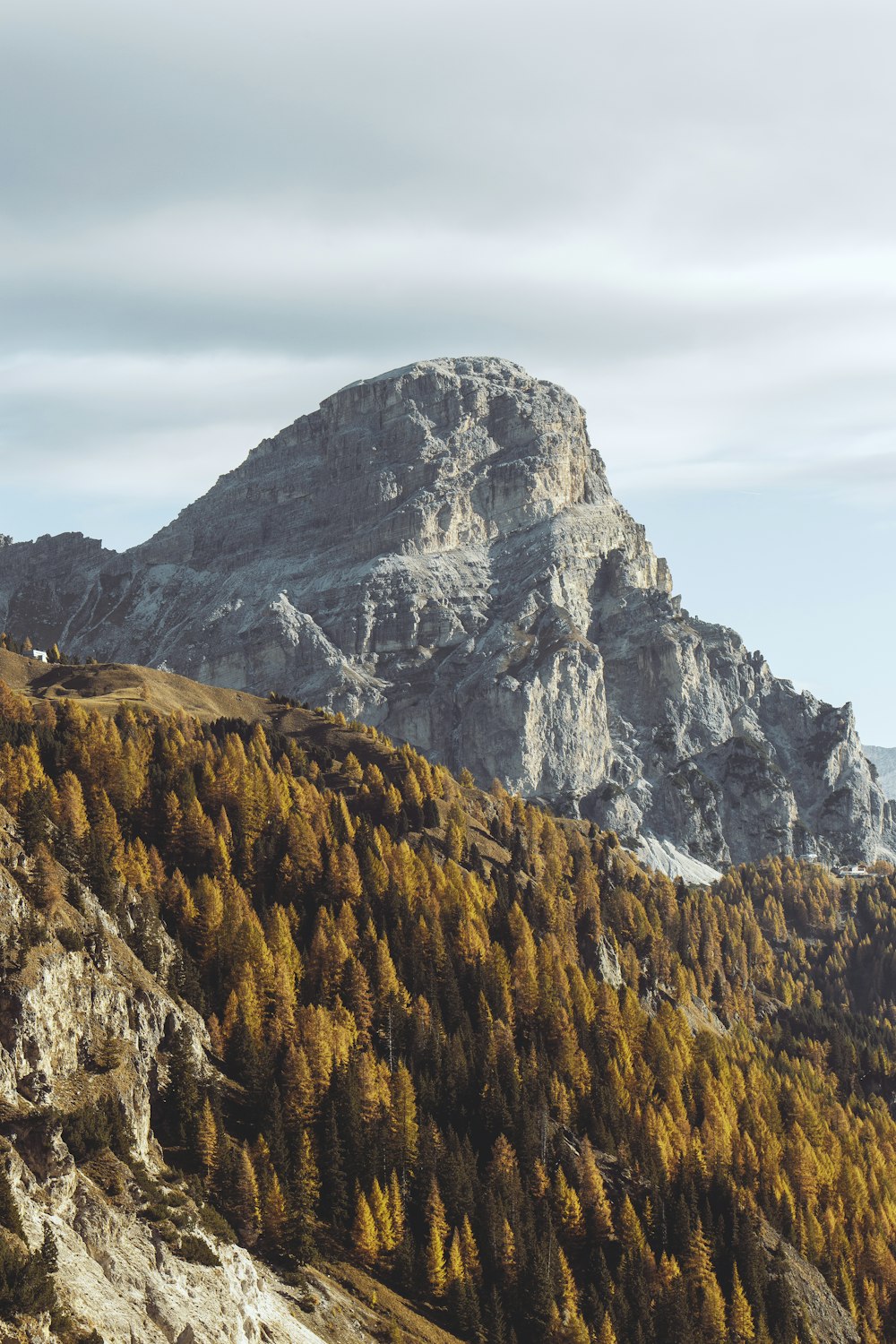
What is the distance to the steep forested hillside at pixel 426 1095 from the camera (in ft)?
396

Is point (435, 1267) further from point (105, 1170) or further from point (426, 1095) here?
point (105, 1170)

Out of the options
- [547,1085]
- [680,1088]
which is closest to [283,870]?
[547,1085]

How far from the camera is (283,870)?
17500 centimetres

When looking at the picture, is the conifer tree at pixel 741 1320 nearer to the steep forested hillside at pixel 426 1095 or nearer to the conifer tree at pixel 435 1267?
the steep forested hillside at pixel 426 1095

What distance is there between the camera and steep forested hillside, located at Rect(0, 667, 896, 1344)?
121 m

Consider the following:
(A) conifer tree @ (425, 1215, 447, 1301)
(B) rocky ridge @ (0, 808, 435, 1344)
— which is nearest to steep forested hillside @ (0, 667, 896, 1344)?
(A) conifer tree @ (425, 1215, 447, 1301)

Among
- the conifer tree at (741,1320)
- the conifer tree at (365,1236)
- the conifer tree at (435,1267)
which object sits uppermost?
the conifer tree at (365,1236)

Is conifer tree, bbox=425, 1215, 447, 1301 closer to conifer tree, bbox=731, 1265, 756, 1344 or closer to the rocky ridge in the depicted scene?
the rocky ridge

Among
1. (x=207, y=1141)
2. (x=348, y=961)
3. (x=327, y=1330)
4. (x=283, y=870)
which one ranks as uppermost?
(x=283, y=870)

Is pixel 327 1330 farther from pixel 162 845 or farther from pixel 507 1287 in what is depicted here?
pixel 162 845

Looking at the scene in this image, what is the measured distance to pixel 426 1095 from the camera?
14438 cm

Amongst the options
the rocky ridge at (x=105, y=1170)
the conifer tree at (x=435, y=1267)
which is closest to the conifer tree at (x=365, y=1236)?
the conifer tree at (x=435, y=1267)

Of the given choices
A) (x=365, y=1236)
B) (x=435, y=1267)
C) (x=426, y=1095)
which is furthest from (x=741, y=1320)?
(x=365, y=1236)

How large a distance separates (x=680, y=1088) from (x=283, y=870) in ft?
182
